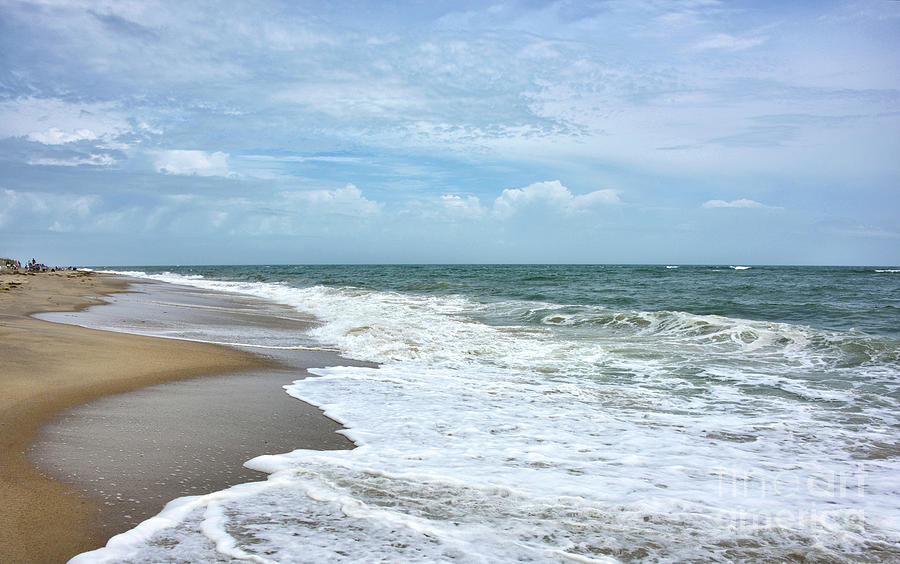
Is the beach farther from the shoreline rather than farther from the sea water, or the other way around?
the sea water

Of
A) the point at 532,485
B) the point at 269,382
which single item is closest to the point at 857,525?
the point at 532,485

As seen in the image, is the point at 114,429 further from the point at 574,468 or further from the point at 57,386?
the point at 574,468

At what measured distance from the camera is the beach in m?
2.76

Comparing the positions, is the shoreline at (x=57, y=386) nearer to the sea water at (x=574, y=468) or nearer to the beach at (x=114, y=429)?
the beach at (x=114, y=429)

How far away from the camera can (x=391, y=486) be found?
11.3 feet

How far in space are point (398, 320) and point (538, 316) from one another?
168 inches

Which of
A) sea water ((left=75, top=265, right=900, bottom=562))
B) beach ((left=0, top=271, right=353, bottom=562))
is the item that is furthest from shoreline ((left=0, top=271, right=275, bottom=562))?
sea water ((left=75, top=265, right=900, bottom=562))

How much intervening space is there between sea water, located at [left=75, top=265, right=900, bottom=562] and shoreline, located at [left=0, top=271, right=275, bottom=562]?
1.05ft

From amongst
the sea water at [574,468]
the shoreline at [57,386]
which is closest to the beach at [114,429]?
the shoreline at [57,386]

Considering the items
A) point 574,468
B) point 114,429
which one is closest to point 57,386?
point 114,429

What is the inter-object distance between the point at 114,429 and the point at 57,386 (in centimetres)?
160

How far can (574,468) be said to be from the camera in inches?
154

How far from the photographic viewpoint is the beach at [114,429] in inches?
109

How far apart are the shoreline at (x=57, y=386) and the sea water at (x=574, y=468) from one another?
0.32 meters
